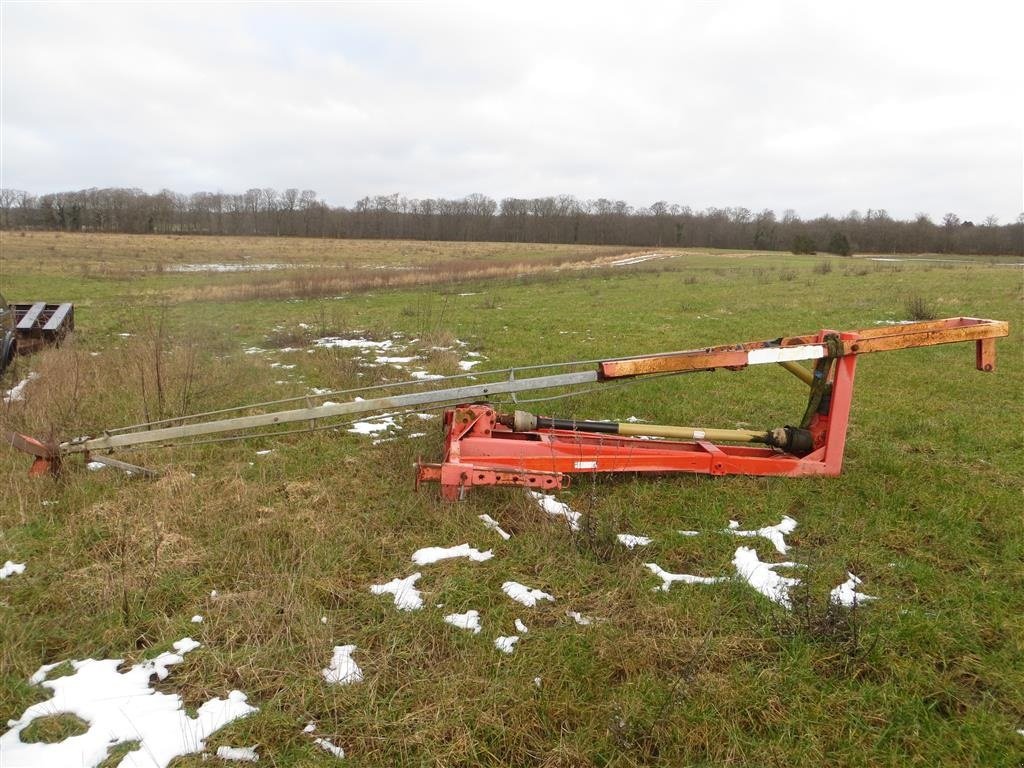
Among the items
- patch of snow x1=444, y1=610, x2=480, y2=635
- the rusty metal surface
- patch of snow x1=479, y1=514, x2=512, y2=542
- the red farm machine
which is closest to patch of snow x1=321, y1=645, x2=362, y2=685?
patch of snow x1=444, y1=610, x2=480, y2=635

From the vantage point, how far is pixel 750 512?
4410 millimetres

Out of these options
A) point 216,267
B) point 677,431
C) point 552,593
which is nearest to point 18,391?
point 552,593

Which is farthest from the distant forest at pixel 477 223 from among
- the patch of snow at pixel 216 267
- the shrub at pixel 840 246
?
the patch of snow at pixel 216 267

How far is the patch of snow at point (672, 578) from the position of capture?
352 centimetres

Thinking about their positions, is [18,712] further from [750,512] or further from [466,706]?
[750,512]

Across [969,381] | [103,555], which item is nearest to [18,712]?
[103,555]

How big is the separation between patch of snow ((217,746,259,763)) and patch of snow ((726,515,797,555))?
3151mm

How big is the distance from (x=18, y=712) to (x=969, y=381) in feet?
34.1

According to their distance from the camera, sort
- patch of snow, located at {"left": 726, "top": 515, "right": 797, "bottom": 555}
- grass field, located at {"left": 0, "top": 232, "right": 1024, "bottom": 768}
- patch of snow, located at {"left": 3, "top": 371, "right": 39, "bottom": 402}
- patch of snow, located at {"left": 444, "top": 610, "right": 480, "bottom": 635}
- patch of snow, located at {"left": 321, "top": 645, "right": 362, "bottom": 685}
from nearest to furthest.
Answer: grass field, located at {"left": 0, "top": 232, "right": 1024, "bottom": 768}, patch of snow, located at {"left": 321, "top": 645, "right": 362, "bottom": 685}, patch of snow, located at {"left": 444, "top": 610, "right": 480, "bottom": 635}, patch of snow, located at {"left": 726, "top": 515, "right": 797, "bottom": 555}, patch of snow, located at {"left": 3, "top": 371, "right": 39, "bottom": 402}

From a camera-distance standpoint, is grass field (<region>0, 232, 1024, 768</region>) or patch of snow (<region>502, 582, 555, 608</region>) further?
patch of snow (<region>502, 582, 555, 608</region>)

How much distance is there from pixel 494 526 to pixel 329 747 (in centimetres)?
193

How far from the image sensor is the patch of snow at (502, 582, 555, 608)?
3357mm

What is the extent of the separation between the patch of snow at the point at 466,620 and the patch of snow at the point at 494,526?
0.81m

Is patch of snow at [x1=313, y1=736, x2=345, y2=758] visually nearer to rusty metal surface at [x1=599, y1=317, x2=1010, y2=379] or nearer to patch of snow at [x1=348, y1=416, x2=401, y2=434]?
rusty metal surface at [x1=599, y1=317, x2=1010, y2=379]
